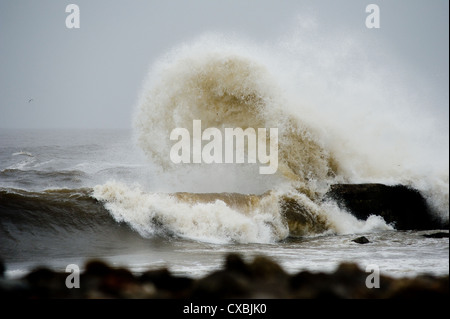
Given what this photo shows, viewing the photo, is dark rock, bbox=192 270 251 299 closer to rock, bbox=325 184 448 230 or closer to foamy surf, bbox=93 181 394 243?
rock, bbox=325 184 448 230

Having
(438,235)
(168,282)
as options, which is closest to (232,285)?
(168,282)

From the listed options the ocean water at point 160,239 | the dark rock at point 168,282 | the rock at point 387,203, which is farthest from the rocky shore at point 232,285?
the rock at point 387,203

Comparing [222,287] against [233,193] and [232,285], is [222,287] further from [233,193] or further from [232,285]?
[233,193]

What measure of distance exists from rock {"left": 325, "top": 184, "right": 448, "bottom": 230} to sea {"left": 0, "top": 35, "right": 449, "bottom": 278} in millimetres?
167

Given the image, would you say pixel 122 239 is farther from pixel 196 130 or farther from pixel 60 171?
pixel 60 171

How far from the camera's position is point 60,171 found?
20.1 m

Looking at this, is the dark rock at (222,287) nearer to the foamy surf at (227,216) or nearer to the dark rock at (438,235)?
the dark rock at (438,235)

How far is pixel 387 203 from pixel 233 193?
11.8 feet

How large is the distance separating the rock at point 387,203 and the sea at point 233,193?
6.6 inches

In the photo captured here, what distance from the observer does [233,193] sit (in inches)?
461

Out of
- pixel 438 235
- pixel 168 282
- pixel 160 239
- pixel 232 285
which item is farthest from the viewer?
pixel 160 239

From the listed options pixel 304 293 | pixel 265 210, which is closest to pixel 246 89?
pixel 265 210

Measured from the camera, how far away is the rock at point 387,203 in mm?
8477
